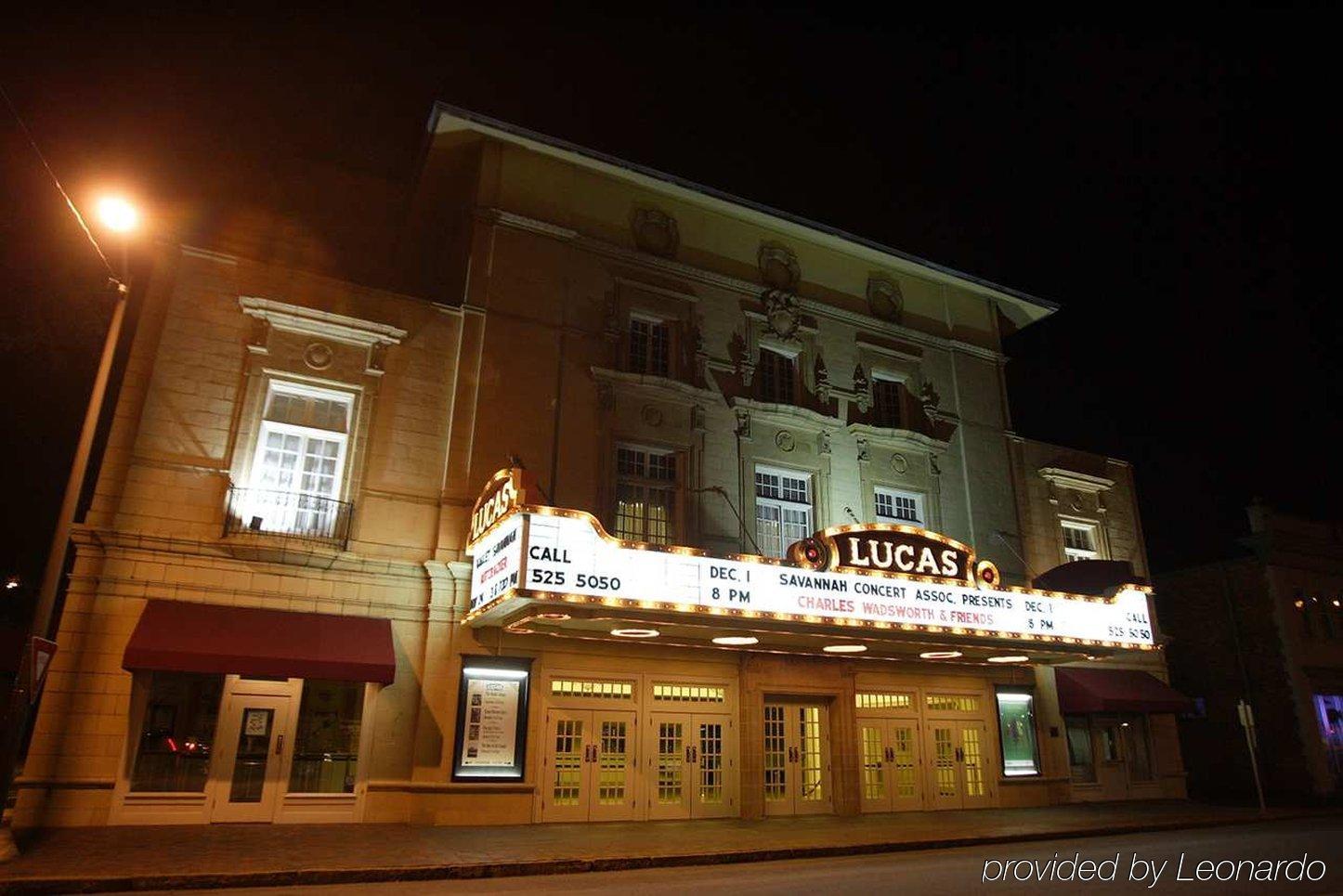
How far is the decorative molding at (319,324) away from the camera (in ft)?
49.0

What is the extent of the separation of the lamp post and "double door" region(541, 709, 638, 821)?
7692 millimetres

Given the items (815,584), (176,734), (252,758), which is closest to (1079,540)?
(815,584)

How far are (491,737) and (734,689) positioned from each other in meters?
5.04

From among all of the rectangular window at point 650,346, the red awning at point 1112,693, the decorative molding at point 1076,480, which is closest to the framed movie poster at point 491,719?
the rectangular window at point 650,346

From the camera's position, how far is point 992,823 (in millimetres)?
15641

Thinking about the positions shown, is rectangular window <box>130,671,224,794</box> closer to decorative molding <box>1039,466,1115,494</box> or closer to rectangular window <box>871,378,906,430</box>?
rectangular window <box>871,378,906,430</box>

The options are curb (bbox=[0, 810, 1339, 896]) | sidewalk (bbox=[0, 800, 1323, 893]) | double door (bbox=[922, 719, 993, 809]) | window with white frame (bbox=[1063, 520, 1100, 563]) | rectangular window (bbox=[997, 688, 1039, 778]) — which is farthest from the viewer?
window with white frame (bbox=[1063, 520, 1100, 563])

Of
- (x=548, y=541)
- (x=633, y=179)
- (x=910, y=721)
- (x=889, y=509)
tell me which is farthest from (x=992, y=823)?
(x=633, y=179)

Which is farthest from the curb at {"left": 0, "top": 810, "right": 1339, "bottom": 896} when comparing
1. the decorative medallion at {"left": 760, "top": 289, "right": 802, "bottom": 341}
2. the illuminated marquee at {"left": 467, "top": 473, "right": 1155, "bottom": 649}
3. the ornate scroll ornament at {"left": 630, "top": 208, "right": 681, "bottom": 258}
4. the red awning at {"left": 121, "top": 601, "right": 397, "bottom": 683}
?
the ornate scroll ornament at {"left": 630, "top": 208, "right": 681, "bottom": 258}

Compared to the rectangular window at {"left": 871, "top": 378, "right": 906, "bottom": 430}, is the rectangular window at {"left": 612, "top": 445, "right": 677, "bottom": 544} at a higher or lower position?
lower

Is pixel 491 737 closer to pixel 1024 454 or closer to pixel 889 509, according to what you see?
pixel 889 509

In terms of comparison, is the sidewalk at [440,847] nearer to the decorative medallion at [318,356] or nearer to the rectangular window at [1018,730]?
the rectangular window at [1018,730]

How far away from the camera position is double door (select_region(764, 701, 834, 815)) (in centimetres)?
1703

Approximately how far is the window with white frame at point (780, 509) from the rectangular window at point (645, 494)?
2155mm
